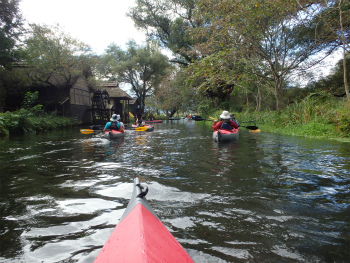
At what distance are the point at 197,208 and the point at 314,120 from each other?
37.9ft

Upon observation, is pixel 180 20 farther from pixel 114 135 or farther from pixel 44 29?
pixel 114 135

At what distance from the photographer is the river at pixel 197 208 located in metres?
2.09

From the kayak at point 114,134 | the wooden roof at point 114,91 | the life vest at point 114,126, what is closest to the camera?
the kayak at point 114,134

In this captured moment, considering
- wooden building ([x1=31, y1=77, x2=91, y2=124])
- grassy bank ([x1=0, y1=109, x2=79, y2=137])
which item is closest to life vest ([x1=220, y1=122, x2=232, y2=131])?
grassy bank ([x1=0, y1=109, x2=79, y2=137])

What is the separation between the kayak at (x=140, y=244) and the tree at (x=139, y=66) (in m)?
40.8

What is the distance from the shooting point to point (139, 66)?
43.0 m

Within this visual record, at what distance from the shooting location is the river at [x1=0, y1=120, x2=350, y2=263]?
6.86 feet

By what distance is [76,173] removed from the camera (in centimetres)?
493

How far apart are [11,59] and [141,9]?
15142mm

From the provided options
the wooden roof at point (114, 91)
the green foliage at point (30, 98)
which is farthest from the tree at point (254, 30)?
the wooden roof at point (114, 91)

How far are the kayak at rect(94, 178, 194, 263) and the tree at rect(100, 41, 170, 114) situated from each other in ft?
134

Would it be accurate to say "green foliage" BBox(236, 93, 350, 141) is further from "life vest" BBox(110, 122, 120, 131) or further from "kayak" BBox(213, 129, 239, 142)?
→ "life vest" BBox(110, 122, 120, 131)

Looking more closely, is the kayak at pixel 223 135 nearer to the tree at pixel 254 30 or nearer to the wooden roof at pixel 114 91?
the tree at pixel 254 30

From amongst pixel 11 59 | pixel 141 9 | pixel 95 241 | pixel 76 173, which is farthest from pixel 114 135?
pixel 141 9
